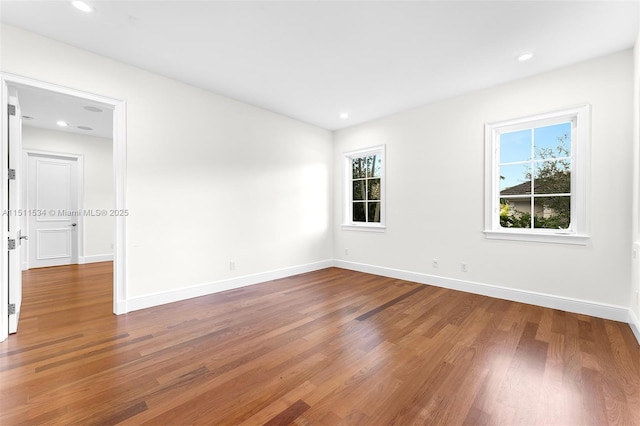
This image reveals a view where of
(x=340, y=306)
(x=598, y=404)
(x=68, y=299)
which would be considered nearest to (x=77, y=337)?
(x=68, y=299)

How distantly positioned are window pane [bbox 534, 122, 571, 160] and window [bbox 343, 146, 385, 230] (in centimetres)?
218

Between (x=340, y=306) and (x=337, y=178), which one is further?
(x=337, y=178)

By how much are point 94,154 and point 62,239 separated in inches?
77.5

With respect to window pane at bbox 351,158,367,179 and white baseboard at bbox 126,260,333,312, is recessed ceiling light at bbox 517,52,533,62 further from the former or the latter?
white baseboard at bbox 126,260,333,312

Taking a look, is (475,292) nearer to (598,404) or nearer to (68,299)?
(598,404)

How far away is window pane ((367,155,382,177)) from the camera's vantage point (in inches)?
204

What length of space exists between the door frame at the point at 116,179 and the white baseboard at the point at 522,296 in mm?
3799

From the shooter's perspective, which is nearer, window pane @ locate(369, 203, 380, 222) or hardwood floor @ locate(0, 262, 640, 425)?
hardwood floor @ locate(0, 262, 640, 425)

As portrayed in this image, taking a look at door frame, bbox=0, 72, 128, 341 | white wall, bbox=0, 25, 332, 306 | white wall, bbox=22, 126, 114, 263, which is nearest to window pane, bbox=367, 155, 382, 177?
white wall, bbox=0, 25, 332, 306

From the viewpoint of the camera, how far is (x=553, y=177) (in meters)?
3.37

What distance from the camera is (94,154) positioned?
625 centimetres

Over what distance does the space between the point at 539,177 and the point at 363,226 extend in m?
2.71

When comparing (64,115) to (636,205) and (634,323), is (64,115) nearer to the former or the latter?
(636,205)

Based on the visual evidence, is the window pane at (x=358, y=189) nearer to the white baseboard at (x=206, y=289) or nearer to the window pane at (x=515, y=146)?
the white baseboard at (x=206, y=289)
